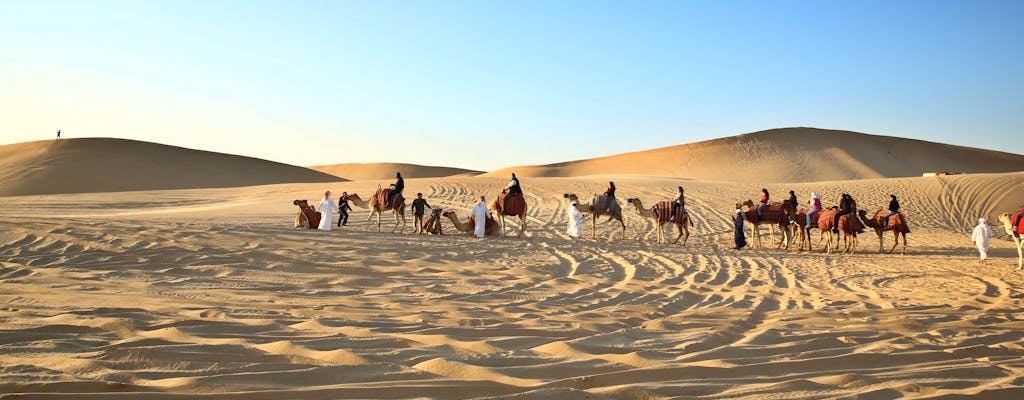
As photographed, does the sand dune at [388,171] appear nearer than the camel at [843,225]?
No

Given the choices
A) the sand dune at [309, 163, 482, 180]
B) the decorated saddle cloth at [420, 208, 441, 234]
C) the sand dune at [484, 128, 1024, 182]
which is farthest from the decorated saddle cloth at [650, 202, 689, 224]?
the sand dune at [309, 163, 482, 180]

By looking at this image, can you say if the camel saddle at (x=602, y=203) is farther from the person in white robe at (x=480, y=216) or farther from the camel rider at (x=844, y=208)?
the camel rider at (x=844, y=208)

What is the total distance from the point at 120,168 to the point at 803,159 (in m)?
70.1

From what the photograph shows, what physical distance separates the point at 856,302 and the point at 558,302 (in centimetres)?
373

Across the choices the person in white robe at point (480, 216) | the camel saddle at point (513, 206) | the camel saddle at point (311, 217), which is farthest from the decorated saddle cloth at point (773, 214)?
the camel saddle at point (311, 217)

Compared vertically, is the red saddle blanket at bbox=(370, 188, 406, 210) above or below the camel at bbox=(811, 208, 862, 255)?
A: above

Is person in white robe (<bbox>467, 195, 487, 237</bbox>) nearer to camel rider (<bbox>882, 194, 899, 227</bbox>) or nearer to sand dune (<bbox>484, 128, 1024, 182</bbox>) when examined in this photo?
camel rider (<bbox>882, 194, 899, 227</bbox>)

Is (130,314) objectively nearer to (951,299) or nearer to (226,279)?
(226,279)

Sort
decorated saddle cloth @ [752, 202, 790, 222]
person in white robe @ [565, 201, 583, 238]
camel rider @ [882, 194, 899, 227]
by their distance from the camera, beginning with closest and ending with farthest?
1. camel rider @ [882, 194, 899, 227]
2. decorated saddle cloth @ [752, 202, 790, 222]
3. person in white robe @ [565, 201, 583, 238]

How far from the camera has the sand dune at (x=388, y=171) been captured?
14275 centimetres

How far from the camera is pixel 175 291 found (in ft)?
25.0

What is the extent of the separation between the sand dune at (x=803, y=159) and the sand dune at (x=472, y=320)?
204ft

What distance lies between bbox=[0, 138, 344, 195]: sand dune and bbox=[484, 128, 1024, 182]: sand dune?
40.0m

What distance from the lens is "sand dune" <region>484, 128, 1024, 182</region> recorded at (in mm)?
74625
